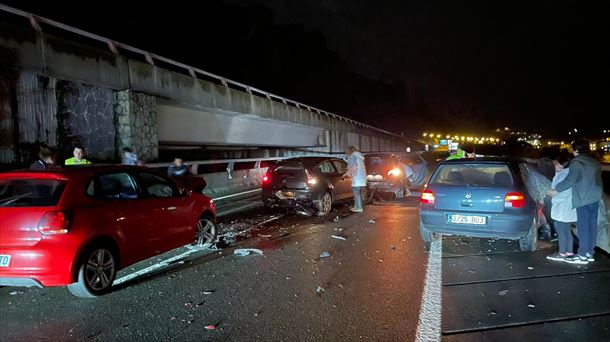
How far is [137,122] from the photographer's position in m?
12.8

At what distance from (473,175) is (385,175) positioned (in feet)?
21.3

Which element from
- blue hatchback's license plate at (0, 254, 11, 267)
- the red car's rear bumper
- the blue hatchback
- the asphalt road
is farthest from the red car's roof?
the blue hatchback

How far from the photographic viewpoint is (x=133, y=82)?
42.0 feet

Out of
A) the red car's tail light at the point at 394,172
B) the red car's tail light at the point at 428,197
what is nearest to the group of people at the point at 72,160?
the red car's tail light at the point at 428,197

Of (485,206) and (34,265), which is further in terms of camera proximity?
(485,206)

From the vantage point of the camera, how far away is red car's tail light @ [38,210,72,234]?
4.45 meters

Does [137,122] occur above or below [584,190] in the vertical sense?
above

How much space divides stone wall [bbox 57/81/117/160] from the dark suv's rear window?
6.30m

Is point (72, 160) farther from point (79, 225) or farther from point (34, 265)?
point (34, 265)

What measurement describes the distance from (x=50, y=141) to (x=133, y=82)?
3.31 m

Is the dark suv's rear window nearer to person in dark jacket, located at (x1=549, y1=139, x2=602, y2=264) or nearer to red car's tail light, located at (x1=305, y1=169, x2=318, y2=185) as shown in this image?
red car's tail light, located at (x1=305, y1=169, x2=318, y2=185)

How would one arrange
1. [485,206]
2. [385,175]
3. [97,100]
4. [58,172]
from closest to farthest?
[58,172]
[485,206]
[97,100]
[385,175]

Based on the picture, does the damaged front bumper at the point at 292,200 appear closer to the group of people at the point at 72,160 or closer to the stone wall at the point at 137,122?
the group of people at the point at 72,160

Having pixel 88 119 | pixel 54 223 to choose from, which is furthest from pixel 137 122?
pixel 54 223
